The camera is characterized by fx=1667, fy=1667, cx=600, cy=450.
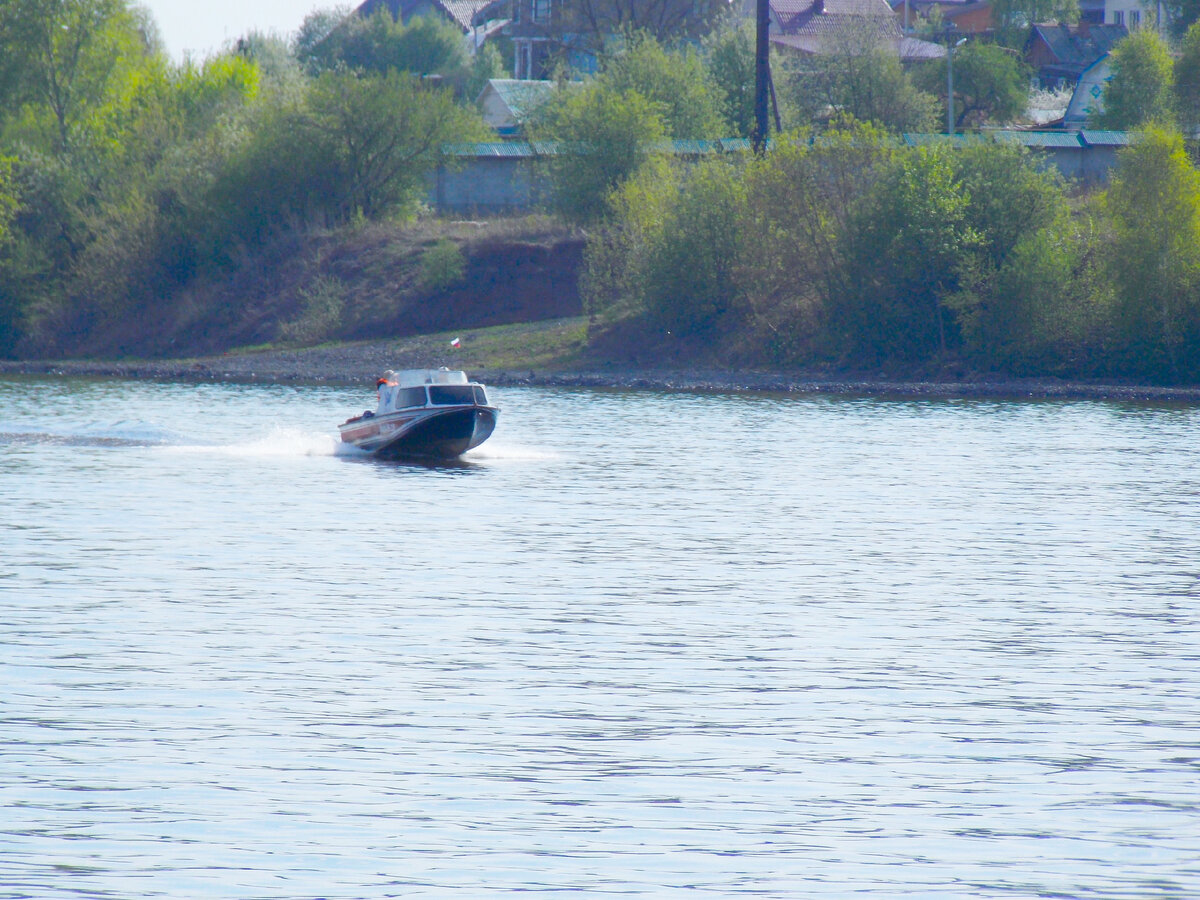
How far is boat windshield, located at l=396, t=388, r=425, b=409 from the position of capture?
3994cm

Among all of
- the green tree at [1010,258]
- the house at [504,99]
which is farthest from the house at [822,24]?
the green tree at [1010,258]

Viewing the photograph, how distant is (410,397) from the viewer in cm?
4006

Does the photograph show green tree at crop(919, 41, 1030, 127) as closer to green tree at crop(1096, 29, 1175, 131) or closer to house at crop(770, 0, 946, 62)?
green tree at crop(1096, 29, 1175, 131)

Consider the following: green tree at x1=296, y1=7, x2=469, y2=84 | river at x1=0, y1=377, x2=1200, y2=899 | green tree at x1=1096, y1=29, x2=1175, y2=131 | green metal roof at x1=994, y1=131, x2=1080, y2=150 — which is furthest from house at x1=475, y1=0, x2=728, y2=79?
river at x1=0, y1=377, x2=1200, y2=899

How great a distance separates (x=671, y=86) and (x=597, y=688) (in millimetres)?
71253

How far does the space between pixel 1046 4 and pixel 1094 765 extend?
139758mm

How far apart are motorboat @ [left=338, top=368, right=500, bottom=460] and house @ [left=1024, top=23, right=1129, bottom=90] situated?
100779 mm

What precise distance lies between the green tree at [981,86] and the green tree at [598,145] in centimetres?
2985

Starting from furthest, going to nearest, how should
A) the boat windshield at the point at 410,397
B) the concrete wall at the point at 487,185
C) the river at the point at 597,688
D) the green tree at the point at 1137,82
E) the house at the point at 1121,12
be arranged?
the house at the point at 1121,12 → the green tree at the point at 1137,82 → the concrete wall at the point at 487,185 → the boat windshield at the point at 410,397 → the river at the point at 597,688

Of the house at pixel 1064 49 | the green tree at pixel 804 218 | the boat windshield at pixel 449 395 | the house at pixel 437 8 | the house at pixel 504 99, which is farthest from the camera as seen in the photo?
the house at pixel 437 8

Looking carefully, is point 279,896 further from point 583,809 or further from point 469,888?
point 583,809

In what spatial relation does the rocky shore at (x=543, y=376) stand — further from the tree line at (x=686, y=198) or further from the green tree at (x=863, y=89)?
the green tree at (x=863, y=89)

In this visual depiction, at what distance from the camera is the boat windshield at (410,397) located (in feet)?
131

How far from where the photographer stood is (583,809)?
1298cm
